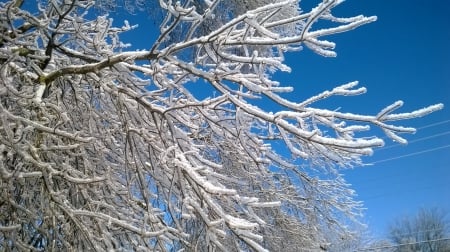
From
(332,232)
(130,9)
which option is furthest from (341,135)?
(130,9)

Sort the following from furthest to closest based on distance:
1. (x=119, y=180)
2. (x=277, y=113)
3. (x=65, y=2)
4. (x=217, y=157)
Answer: (x=217, y=157)
(x=119, y=180)
(x=65, y=2)
(x=277, y=113)

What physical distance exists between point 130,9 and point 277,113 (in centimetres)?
391

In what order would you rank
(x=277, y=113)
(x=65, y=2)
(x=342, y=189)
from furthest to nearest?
(x=342, y=189) < (x=65, y=2) < (x=277, y=113)

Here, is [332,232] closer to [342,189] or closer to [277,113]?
[342,189]

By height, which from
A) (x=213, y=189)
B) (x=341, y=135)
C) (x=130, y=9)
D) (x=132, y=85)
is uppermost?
(x=130, y=9)

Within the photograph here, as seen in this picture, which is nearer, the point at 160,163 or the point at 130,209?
the point at 160,163

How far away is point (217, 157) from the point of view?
12.9 ft

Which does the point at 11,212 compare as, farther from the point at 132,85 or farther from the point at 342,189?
the point at 342,189

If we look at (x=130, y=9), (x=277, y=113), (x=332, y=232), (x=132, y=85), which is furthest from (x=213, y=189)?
(x=130, y=9)

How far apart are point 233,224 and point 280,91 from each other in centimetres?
63

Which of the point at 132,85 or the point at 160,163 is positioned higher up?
the point at 132,85

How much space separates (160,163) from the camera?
2031 mm

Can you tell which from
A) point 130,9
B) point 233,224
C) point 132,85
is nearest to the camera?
point 233,224

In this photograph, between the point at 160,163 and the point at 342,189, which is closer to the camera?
the point at 160,163
